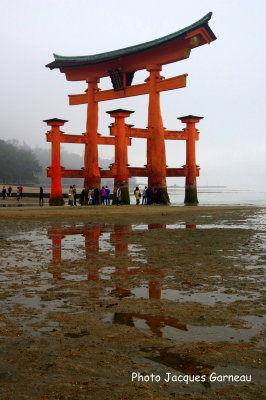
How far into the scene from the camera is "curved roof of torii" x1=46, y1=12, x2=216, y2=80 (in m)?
22.6

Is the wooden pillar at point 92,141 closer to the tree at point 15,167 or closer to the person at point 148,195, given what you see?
the person at point 148,195

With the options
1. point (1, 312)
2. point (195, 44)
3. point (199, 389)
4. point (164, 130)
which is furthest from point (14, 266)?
point (164, 130)

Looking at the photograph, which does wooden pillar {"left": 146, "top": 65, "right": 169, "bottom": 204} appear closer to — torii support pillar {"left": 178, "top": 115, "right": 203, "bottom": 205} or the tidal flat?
torii support pillar {"left": 178, "top": 115, "right": 203, "bottom": 205}

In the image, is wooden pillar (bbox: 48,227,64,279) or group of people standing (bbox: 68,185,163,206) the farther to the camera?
group of people standing (bbox: 68,185,163,206)

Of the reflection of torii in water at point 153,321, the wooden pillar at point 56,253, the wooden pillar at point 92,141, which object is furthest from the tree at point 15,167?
the reflection of torii in water at point 153,321

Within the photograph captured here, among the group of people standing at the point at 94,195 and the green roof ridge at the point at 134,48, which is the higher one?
the green roof ridge at the point at 134,48

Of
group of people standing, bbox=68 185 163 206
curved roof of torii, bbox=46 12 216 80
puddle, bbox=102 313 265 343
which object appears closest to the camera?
puddle, bbox=102 313 265 343

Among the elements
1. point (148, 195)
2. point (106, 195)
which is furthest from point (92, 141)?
point (148, 195)

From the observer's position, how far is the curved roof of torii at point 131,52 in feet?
74.1

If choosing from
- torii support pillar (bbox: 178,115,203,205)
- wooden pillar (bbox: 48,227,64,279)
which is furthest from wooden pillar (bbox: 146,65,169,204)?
wooden pillar (bbox: 48,227,64,279)

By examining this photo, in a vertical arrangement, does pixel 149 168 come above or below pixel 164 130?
below

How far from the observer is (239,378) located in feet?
7.88

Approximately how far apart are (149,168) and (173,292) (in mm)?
22317

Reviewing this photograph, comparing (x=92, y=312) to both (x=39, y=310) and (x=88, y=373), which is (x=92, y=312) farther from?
(x=88, y=373)
